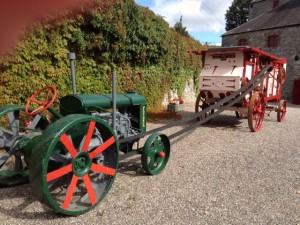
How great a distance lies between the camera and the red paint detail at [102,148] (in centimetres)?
256

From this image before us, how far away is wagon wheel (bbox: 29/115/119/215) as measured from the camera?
2.14 metres

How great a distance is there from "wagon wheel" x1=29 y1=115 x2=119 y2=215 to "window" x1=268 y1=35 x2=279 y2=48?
1827 cm

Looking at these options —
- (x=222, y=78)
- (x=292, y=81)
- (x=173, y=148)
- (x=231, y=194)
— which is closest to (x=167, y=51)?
(x=222, y=78)

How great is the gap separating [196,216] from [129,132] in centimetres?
146

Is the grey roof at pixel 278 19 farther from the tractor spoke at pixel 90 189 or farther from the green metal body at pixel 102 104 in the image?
the tractor spoke at pixel 90 189

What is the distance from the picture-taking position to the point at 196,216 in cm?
258

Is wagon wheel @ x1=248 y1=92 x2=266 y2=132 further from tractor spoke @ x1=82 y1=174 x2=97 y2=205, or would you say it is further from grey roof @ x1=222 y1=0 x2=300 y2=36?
grey roof @ x1=222 y1=0 x2=300 y2=36

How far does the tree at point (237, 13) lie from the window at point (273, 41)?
26.1 metres

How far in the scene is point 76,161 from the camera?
2.45m

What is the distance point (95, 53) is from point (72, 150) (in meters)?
4.75

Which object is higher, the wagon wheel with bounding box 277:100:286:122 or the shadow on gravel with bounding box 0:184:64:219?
the wagon wheel with bounding box 277:100:286:122

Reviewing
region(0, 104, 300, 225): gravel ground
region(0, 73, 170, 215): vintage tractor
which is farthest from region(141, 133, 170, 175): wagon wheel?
region(0, 104, 300, 225): gravel ground

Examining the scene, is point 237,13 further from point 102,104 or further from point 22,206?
point 22,206

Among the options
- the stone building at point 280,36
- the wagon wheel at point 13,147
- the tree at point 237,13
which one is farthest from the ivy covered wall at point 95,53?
the tree at point 237,13
